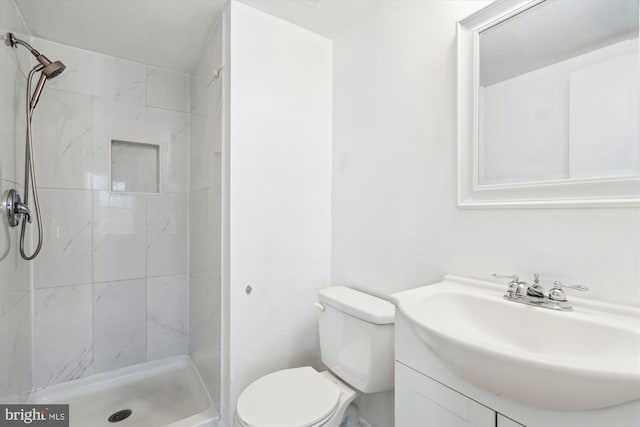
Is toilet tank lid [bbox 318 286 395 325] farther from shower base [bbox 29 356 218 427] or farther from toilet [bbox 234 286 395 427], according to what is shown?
shower base [bbox 29 356 218 427]

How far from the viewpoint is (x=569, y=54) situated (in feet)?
2.88

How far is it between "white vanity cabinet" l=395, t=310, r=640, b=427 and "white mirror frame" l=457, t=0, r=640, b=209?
521mm

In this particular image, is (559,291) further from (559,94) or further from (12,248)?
(12,248)

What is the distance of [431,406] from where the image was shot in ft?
2.62

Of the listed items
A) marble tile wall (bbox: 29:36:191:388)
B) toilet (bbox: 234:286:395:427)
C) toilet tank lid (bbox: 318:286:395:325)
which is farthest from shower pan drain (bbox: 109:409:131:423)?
toilet tank lid (bbox: 318:286:395:325)

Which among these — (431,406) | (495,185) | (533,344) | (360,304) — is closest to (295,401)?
(360,304)

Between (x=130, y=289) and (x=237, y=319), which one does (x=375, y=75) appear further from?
(x=130, y=289)

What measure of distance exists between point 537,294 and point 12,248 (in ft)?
7.35

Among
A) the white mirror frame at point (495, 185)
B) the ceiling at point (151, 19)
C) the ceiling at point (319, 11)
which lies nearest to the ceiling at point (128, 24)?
the ceiling at point (151, 19)

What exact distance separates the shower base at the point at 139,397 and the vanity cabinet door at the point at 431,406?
1.12 m

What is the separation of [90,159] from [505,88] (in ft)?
7.93

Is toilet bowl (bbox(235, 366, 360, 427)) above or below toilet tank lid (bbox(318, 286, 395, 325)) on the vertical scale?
below

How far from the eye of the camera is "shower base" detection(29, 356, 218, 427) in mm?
1642

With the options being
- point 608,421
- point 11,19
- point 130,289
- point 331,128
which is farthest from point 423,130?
point 130,289
